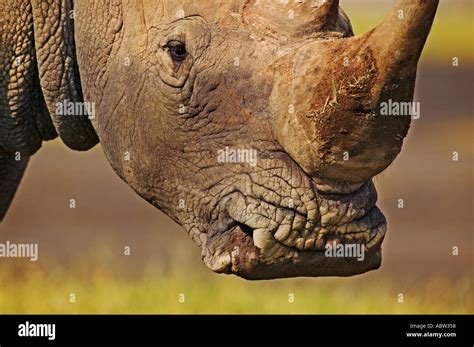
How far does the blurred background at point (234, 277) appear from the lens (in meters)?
10.8

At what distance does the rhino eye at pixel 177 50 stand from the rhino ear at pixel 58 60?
2.25ft

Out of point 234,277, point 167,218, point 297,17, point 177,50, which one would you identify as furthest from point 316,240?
point 167,218

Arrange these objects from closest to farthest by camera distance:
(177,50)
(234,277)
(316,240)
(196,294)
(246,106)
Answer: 1. (316,240)
2. (246,106)
3. (177,50)
4. (196,294)
5. (234,277)

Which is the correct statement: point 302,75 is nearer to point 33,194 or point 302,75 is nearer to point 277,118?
point 277,118

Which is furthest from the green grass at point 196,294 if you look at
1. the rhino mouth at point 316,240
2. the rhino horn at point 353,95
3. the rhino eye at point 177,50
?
the rhino horn at point 353,95

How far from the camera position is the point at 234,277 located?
1126 cm

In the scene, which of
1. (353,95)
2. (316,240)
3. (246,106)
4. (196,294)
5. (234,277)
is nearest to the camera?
(353,95)

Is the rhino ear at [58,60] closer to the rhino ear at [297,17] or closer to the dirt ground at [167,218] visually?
the rhino ear at [297,17]

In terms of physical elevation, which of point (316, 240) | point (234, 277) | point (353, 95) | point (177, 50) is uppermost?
point (177, 50)

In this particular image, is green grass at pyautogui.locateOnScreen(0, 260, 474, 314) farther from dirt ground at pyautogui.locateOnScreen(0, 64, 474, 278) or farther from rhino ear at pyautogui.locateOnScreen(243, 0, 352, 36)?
rhino ear at pyautogui.locateOnScreen(243, 0, 352, 36)

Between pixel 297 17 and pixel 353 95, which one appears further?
pixel 297 17

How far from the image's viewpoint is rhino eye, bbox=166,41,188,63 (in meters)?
6.74

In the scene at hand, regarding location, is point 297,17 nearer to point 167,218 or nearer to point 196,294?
point 196,294

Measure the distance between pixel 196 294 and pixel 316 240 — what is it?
4.69 metres
